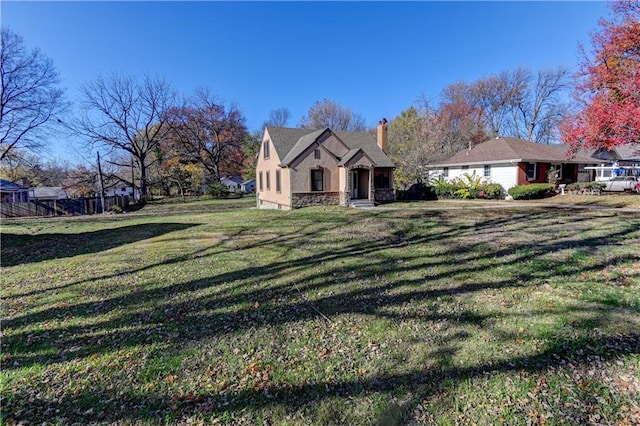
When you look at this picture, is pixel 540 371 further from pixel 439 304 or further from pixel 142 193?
pixel 142 193

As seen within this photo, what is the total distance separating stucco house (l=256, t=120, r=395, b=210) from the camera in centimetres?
1883

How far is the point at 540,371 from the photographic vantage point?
10.6 feet

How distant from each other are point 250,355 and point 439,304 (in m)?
3.00

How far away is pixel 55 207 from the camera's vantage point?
24844 millimetres

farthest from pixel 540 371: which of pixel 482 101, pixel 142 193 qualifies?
pixel 482 101

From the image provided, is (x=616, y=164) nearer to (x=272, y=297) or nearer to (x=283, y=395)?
(x=272, y=297)

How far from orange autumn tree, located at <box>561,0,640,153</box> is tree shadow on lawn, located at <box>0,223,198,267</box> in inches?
774

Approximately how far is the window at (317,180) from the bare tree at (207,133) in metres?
25.8

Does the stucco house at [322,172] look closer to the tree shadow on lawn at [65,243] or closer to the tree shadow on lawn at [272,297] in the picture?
the tree shadow on lawn at [65,243]

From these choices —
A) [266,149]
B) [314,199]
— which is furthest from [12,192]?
[314,199]

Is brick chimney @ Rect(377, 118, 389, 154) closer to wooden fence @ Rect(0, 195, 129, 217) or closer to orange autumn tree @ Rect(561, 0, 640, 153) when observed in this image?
orange autumn tree @ Rect(561, 0, 640, 153)

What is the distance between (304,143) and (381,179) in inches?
237

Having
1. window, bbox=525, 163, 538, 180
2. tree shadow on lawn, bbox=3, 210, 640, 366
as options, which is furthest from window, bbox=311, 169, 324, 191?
window, bbox=525, 163, 538, 180

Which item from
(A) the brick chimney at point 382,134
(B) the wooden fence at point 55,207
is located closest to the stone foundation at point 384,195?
(A) the brick chimney at point 382,134
